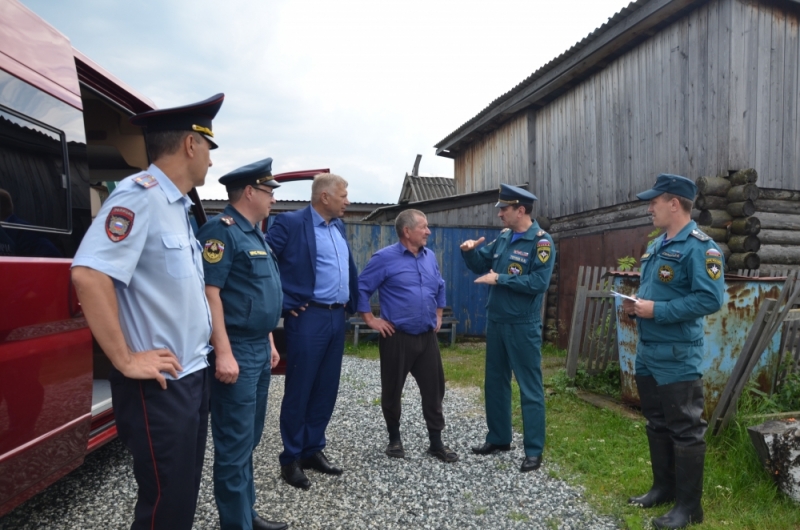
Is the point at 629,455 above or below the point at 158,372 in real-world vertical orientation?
below

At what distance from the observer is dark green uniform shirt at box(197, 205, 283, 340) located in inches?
Result: 110

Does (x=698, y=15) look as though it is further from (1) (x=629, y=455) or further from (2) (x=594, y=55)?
(1) (x=629, y=455)

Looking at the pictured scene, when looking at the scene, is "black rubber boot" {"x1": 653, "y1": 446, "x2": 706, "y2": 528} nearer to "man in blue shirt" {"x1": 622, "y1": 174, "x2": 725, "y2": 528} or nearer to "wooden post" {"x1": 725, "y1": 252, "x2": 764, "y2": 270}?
"man in blue shirt" {"x1": 622, "y1": 174, "x2": 725, "y2": 528}

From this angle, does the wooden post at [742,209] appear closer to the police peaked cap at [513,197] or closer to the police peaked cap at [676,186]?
the police peaked cap at [513,197]

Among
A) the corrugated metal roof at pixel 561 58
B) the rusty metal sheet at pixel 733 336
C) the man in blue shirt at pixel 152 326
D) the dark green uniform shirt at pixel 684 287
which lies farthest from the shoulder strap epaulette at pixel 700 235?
the corrugated metal roof at pixel 561 58

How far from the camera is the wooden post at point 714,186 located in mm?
7055

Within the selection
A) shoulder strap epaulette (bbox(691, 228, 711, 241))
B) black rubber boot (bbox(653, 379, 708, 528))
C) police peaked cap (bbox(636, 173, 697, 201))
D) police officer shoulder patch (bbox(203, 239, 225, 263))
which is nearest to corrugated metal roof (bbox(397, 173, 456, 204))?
police peaked cap (bbox(636, 173, 697, 201))

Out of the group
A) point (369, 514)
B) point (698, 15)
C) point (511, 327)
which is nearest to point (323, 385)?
point (369, 514)

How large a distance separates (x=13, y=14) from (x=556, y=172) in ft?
32.1

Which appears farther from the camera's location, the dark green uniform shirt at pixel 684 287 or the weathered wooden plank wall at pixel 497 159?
the weathered wooden plank wall at pixel 497 159

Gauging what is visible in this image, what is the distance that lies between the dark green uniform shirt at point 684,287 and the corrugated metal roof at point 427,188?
17.5 metres

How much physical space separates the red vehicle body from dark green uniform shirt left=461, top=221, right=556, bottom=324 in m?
2.80

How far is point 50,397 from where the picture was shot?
93.8 inches

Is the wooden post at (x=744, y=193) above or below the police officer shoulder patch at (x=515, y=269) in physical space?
above
